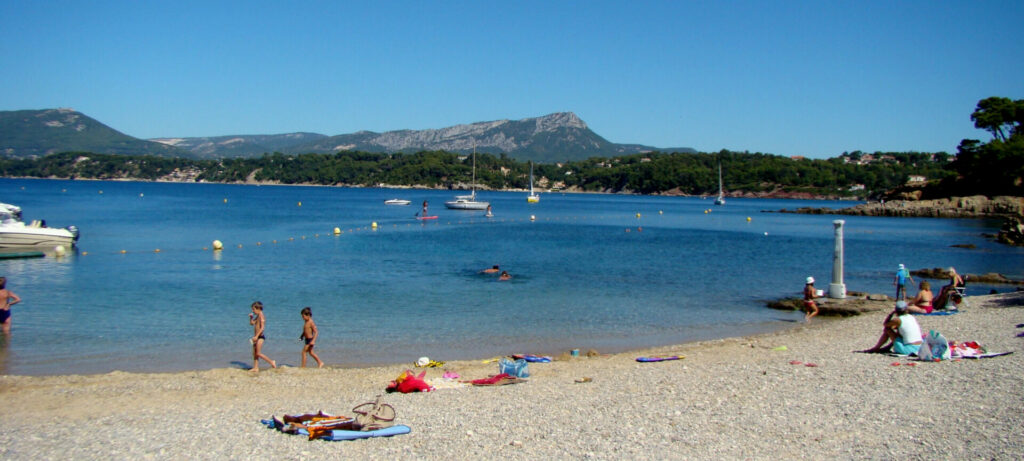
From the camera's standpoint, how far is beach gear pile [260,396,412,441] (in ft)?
31.5

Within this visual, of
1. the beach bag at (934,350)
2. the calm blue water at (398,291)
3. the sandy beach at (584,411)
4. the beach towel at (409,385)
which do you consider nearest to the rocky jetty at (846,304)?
the calm blue water at (398,291)

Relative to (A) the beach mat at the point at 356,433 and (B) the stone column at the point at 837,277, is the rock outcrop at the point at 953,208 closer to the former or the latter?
(B) the stone column at the point at 837,277

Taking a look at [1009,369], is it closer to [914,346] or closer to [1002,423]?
[914,346]

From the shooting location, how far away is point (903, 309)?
14.3 metres

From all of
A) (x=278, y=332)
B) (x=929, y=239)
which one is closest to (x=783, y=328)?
(x=278, y=332)

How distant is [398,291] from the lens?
26594 mm

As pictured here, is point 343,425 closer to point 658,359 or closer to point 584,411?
point 584,411

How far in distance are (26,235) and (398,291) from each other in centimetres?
2173

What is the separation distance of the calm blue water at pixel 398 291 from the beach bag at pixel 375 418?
6068 mm

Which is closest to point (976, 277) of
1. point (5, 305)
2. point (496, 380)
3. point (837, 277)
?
point (837, 277)

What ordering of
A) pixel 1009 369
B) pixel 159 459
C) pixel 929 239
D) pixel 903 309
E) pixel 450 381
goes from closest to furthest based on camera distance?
pixel 159 459
pixel 1009 369
pixel 450 381
pixel 903 309
pixel 929 239

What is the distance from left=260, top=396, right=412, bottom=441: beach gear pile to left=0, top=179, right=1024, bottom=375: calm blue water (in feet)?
19.5

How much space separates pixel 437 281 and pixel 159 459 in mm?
20509

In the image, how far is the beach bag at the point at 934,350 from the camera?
13312 millimetres
